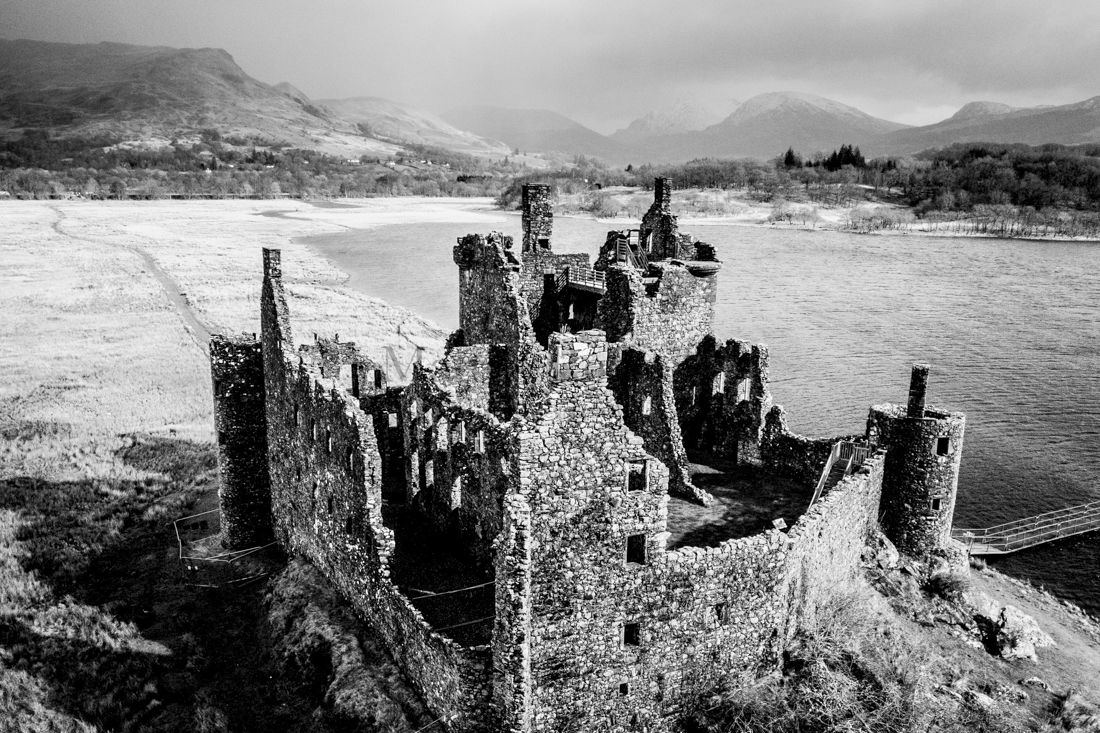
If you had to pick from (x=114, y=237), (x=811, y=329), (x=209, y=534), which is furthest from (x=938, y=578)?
(x=114, y=237)

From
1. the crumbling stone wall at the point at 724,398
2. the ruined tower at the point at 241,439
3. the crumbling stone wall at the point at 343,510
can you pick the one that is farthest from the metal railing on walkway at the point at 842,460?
the ruined tower at the point at 241,439

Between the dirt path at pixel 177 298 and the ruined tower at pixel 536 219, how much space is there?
22.5 metres

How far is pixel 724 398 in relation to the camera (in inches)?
1119

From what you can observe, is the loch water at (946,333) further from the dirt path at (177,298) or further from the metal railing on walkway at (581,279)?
the dirt path at (177,298)

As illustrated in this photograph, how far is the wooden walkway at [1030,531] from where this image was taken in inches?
1280

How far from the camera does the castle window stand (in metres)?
14.7

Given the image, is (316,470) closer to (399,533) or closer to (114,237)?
(399,533)

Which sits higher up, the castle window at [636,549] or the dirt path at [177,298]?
the castle window at [636,549]

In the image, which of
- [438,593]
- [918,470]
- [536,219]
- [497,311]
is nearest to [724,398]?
[918,470]

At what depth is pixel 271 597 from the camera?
75.8 ft

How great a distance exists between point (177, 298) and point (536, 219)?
5948cm

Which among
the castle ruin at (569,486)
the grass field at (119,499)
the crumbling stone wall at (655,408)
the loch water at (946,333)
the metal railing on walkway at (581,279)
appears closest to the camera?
the castle ruin at (569,486)

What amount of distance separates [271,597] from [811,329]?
5819 centimetres

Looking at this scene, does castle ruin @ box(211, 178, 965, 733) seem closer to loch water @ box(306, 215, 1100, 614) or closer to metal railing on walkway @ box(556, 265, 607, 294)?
metal railing on walkway @ box(556, 265, 607, 294)
